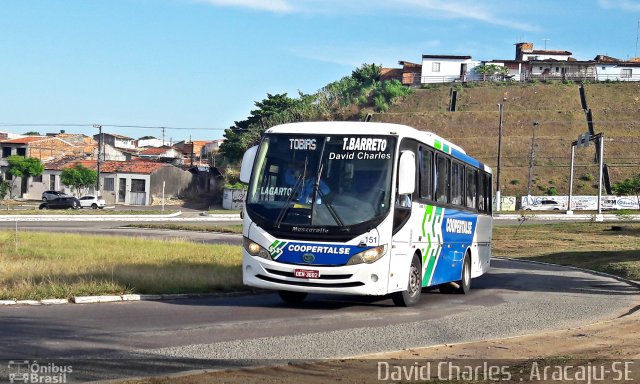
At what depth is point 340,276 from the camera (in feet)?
48.8

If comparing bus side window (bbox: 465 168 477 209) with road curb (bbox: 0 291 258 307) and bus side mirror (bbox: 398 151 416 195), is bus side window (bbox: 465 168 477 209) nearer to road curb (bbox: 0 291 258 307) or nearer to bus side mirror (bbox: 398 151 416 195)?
bus side mirror (bbox: 398 151 416 195)

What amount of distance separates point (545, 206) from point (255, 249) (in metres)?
72.1

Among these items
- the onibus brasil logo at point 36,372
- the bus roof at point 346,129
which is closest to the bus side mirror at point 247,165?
the bus roof at point 346,129

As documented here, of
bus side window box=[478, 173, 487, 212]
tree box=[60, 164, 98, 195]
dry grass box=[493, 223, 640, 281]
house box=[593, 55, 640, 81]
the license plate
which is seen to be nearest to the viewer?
the license plate

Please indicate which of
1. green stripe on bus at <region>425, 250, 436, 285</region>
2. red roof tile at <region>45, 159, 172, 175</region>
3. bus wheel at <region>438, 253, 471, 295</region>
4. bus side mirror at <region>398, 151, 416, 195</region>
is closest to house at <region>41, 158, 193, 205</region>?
red roof tile at <region>45, 159, 172, 175</region>

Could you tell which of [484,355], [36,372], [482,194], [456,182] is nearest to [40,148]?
[482,194]

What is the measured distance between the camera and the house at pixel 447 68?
5007 inches

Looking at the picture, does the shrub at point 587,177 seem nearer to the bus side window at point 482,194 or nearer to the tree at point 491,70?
the tree at point 491,70

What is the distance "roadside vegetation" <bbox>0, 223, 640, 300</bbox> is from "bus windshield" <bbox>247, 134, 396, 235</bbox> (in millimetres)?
3029

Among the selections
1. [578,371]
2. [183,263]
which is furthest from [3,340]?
[183,263]

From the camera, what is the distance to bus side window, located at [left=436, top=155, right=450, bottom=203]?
717 inches

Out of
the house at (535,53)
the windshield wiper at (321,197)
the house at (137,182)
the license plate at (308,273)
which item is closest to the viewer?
the license plate at (308,273)

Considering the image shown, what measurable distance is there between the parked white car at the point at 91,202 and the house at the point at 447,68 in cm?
5884

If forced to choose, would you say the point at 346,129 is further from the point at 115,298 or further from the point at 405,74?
the point at 405,74
